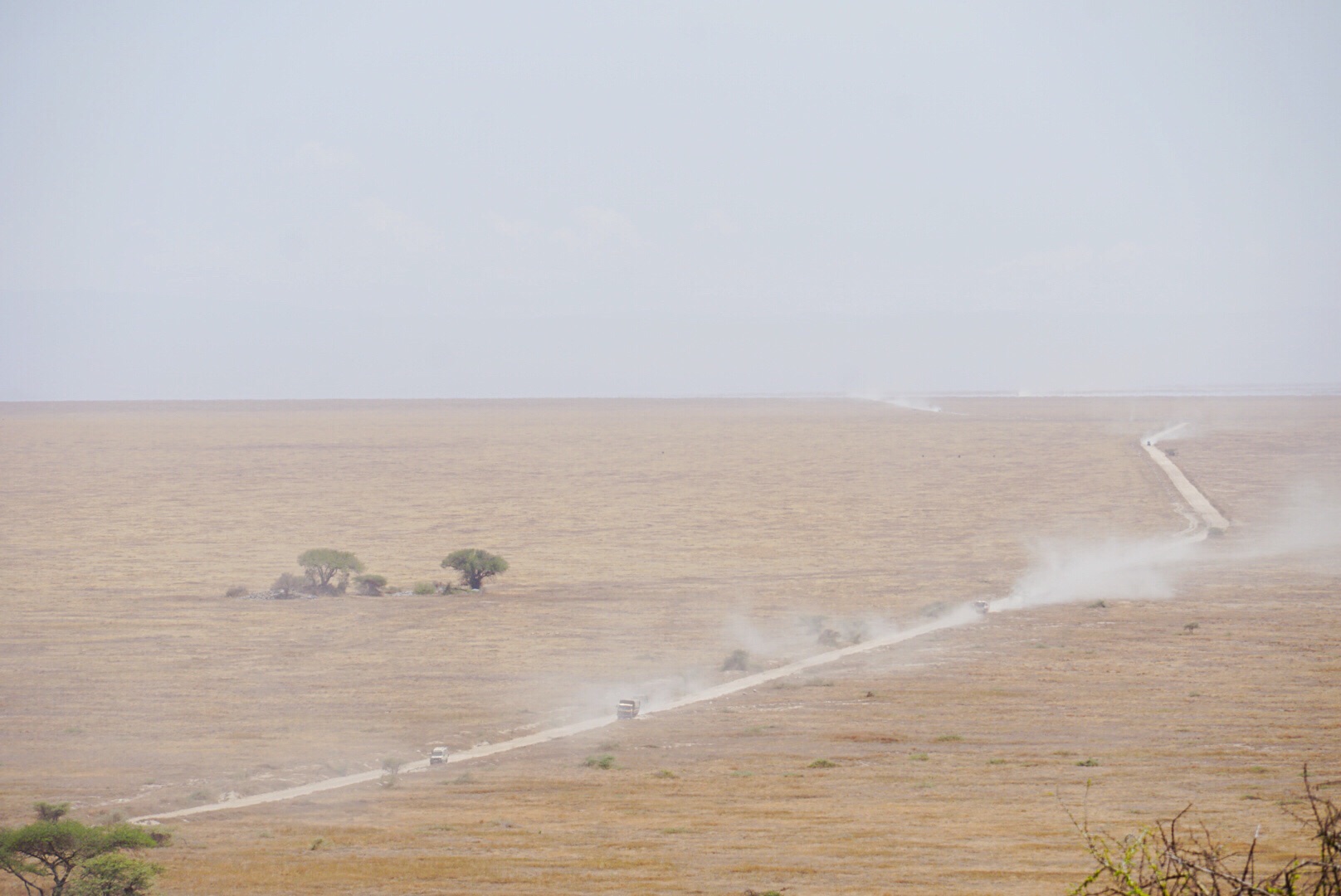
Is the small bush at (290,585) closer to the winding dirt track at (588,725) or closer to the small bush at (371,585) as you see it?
the small bush at (371,585)

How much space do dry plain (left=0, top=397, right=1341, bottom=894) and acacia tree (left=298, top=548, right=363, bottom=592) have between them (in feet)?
5.45

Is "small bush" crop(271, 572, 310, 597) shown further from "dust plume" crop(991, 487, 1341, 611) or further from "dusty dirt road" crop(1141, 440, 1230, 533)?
"dusty dirt road" crop(1141, 440, 1230, 533)

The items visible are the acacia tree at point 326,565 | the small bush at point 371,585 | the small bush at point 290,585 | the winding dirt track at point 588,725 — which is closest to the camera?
the winding dirt track at point 588,725

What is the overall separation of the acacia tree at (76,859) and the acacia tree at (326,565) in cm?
2128

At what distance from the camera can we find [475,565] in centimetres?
3688

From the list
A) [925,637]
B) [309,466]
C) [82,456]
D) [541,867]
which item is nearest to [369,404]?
[82,456]

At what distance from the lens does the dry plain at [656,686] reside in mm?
15008

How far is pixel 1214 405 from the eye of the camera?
155125 mm

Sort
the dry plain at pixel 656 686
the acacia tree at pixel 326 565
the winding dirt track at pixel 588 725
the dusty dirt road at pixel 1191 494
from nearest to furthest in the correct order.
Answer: the dry plain at pixel 656 686
the winding dirt track at pixel 588 725
the acacia tree at pixel 326 565
the dusty dirt road at pixel 1191 494

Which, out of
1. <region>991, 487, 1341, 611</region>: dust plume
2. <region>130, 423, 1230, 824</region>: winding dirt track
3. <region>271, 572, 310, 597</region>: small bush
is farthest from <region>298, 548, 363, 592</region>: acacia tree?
<region>991, 487, 1341, 611</region>: dust plume

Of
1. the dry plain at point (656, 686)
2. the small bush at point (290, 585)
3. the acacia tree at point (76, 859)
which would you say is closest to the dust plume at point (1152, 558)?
the dry plain at point (656, 686)

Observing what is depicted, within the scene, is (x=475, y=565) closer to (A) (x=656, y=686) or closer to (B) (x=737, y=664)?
(B) (x=737, y=664)

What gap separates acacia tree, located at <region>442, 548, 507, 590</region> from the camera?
36750 millimetres

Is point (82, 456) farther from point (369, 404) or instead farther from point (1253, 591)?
point (369, 404)
